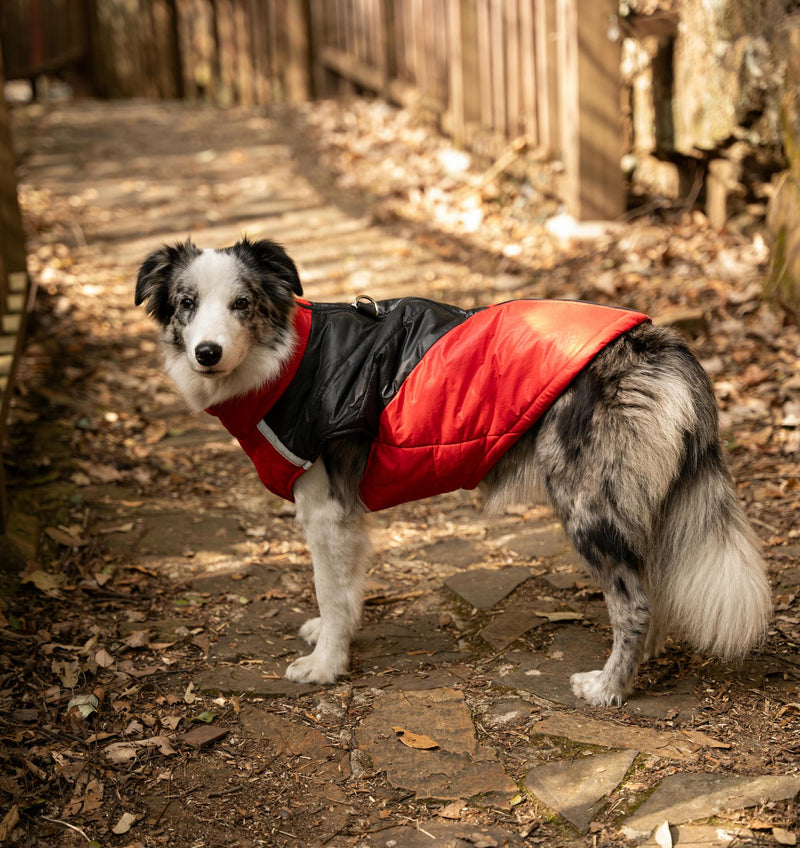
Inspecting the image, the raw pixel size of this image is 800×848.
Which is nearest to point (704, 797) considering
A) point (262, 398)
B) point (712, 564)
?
point (712, 564)

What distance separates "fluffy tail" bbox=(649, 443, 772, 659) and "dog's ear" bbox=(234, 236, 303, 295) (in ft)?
5.10

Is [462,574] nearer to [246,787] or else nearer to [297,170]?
[246,787]

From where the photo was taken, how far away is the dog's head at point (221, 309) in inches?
125

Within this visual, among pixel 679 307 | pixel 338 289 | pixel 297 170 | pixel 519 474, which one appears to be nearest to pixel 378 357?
pixel 519 474

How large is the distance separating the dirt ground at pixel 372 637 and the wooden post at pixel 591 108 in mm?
257

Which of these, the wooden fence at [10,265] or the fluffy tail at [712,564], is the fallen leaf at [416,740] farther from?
the wooden fence at [10,265]

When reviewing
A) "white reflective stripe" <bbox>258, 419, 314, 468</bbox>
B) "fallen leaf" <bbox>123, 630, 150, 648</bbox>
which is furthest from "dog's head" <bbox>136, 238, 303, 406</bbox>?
"fallen leaf" <bbox>123, 630, 150, 648</bbox>

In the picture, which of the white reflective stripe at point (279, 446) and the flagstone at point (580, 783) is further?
the white reflective stripe at point (279, 446)

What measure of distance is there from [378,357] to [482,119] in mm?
6123

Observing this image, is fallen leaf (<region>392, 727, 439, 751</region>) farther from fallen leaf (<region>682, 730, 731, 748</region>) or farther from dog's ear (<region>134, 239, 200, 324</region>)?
dog's ear (<region>134, 239, 200, 324</region>)

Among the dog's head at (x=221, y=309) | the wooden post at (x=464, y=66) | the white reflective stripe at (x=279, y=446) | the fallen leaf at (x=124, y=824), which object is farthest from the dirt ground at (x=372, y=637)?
the wooden post at (x=464, y=66)

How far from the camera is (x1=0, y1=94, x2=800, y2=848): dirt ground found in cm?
276

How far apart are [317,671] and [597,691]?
1.03m

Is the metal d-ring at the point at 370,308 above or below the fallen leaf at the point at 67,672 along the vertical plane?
above
